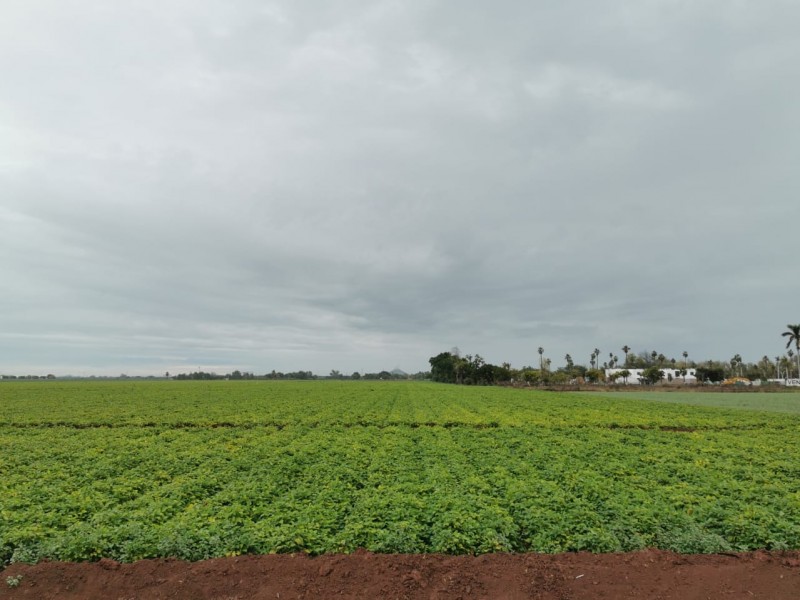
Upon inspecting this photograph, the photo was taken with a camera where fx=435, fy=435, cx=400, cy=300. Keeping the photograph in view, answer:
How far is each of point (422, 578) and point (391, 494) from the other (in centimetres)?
374

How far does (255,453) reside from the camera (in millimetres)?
17156

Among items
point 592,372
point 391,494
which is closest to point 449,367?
point 592,372

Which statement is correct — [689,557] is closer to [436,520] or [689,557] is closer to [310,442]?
[436,520]

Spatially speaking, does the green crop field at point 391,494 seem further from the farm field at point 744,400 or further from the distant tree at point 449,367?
the distant tree at point 449,367

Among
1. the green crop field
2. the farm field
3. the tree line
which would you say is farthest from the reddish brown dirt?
the tree line

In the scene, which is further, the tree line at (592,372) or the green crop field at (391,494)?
the tree line at (592,372)

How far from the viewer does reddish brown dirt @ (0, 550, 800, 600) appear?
6836 millimetres

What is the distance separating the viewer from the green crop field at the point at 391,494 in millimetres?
8219

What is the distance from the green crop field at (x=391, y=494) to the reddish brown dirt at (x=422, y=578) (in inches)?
16.2

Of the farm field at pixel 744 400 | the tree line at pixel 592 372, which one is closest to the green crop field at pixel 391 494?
the farm field at pixel 744 400

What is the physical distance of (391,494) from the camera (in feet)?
35.4

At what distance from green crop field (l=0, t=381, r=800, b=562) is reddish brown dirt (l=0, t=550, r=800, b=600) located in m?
0.41

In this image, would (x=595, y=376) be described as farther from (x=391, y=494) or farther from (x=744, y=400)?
(x=391, y=494)

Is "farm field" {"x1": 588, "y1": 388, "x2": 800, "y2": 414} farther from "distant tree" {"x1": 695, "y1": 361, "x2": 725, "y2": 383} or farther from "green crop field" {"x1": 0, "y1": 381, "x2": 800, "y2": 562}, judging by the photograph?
"distant tree" {"x1": 695, "y1": 361, "x2": 725, "y2": 383}
